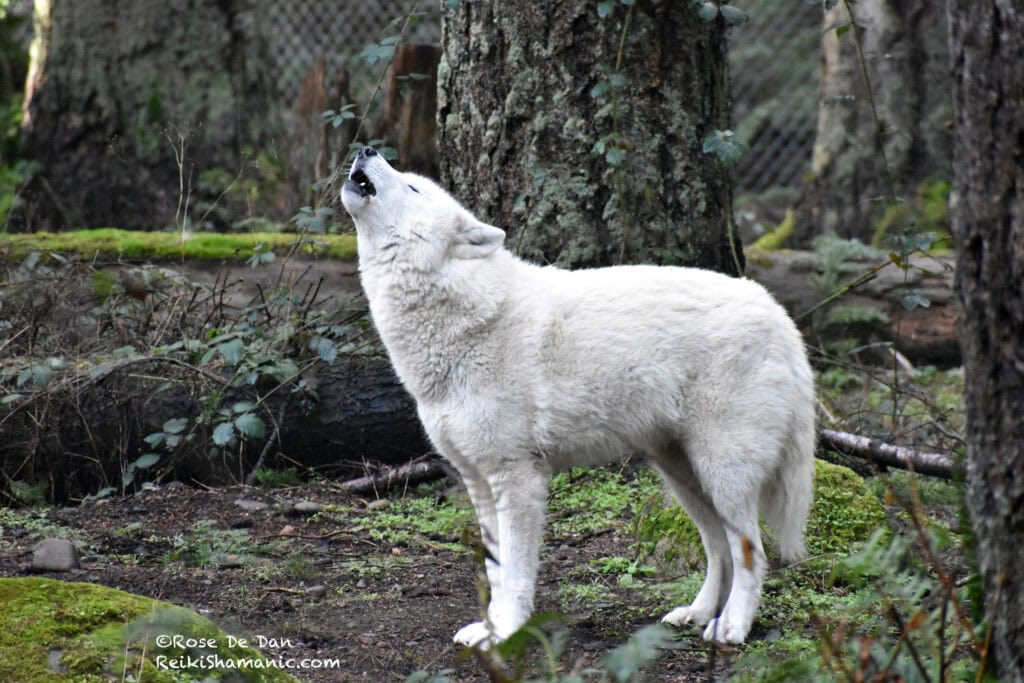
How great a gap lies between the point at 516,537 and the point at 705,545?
0.83 m

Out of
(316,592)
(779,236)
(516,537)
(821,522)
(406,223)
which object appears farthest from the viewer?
(779,236)

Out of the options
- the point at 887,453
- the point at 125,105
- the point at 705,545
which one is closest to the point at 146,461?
the point at 705,545

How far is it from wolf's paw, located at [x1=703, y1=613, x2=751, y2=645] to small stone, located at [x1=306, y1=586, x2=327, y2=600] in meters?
1.53

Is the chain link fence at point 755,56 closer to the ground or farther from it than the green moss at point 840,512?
farther from it

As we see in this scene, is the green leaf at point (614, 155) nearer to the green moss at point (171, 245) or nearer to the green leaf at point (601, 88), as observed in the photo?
the green leaf at point (601, 88)

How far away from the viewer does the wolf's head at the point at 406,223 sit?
171 inches

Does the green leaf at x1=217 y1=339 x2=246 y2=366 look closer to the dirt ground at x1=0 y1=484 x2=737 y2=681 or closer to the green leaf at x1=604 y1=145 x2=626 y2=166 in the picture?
the dirt ground at x1=0 y1=484 x2=737 y2=681

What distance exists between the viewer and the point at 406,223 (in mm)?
4352

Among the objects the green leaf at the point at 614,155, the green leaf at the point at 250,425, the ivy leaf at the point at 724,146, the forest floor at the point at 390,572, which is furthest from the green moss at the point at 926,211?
the green leaf at the point at 250,425

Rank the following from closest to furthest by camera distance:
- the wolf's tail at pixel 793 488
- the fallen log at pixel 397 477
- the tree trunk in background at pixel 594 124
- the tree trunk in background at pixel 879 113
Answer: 1. the wolf's tail at pixel 793 488
2. the tree trunk in background at pixel 594 124
3. the fallen log at pixel 397 477
4. the tree trunk in background at pixel 879 113

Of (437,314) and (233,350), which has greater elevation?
(437,314)

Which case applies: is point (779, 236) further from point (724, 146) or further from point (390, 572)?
point (390, 572)

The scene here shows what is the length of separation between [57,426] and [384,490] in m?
1.70

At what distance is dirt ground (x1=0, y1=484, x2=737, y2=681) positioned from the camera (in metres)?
Answer: 3.88
